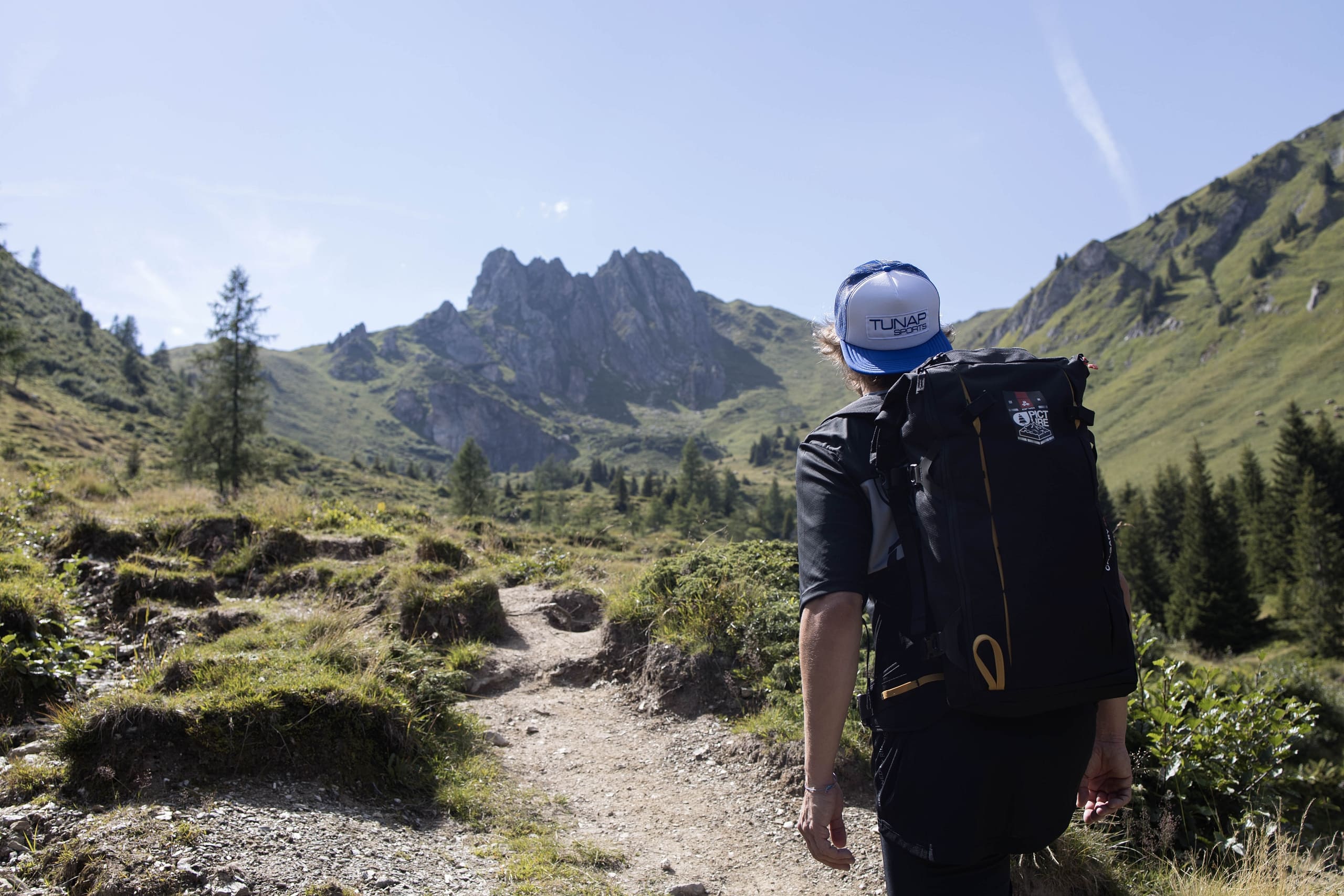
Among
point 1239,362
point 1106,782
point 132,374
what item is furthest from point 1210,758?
point 1239,362

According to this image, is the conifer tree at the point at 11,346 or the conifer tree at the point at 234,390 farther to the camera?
the conifer tree at the point at 234,390

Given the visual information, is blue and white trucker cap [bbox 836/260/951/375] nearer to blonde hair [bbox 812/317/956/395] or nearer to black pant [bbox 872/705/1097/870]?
blonde hair [bbox 812/317/956/395]

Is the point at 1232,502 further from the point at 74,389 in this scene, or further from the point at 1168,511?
the point at 74,389

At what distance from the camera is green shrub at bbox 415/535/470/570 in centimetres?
1018

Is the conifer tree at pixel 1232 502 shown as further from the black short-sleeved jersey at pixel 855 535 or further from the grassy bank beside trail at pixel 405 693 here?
the black short-sleeved jersey at pixel 855 535

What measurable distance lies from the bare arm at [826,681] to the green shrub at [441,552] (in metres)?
8.67

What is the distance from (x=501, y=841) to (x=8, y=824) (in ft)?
8.47

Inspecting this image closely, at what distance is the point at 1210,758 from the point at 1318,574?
53.7 meters

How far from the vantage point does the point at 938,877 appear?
6.69 feet

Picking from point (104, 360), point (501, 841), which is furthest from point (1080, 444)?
point (104, 360)

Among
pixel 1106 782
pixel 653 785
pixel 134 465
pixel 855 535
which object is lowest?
pixel 653 785

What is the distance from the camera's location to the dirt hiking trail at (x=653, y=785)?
14.7 ft

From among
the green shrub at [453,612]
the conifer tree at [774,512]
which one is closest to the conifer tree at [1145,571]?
the conifer tree at [774,512]

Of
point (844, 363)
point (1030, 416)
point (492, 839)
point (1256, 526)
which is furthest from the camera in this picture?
point (1256, 526)
